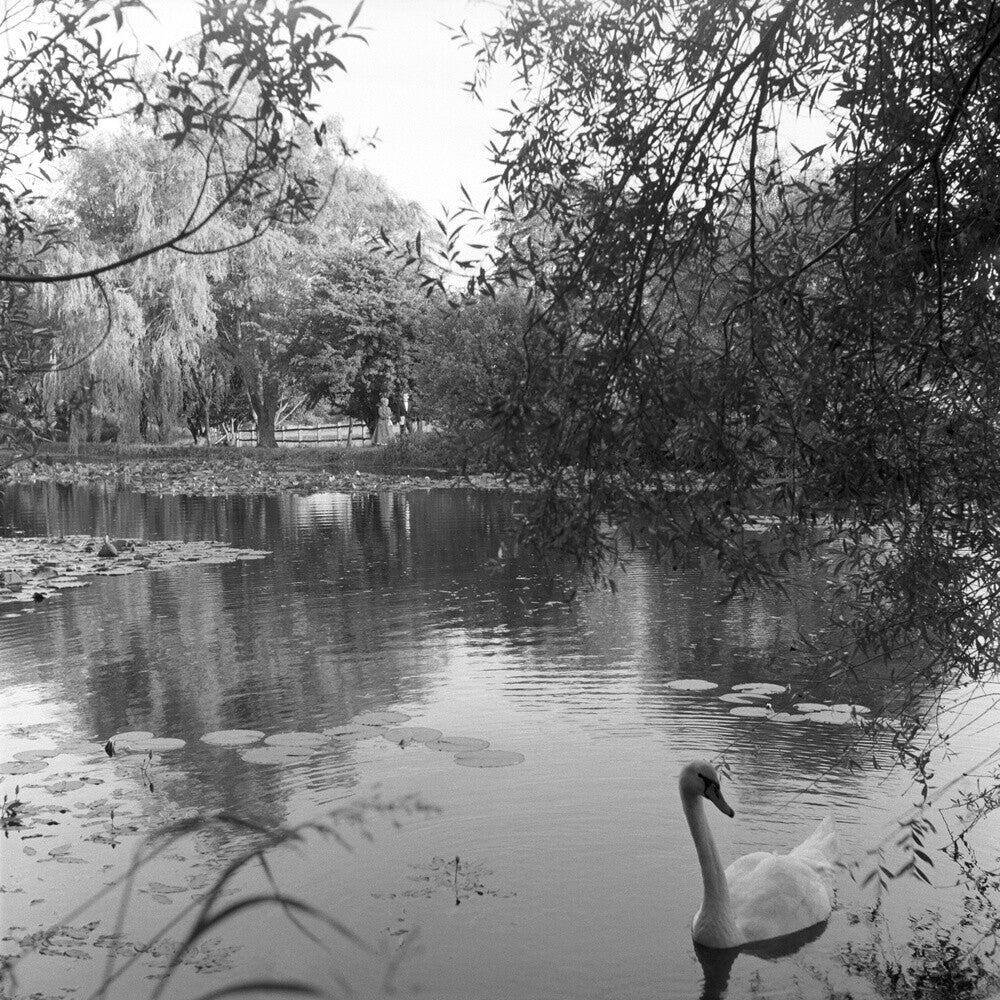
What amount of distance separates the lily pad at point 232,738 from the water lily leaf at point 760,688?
11.2 ft

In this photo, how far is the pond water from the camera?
457 cm

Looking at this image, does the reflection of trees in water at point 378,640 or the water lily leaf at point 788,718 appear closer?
the water lily leaf at point 788,718

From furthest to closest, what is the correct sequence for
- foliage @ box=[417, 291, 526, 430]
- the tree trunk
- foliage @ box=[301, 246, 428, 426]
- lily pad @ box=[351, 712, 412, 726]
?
the tree trunk
foliage @ box=[301, 246, 428, 426]
foliage @ box=[417, 291, 526, 430]
lily pad @ box=[351, 712, 412, 726]

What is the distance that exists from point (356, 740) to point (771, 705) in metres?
2.77

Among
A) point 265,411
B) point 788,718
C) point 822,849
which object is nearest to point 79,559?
point 788,718

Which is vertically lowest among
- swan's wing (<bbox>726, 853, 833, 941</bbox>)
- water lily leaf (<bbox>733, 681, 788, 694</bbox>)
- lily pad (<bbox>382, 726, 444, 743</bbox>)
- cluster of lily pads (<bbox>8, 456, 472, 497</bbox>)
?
swan's wing (<bbox>726, 853, 833, 941</bbox>)

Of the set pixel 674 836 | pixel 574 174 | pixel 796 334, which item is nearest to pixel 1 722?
pixel 674 836

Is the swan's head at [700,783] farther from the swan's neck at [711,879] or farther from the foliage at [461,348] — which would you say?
the foliage at [461,348]

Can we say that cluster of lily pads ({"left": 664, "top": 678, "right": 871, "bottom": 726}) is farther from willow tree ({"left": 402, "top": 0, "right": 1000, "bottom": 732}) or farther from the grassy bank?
the grassy bank

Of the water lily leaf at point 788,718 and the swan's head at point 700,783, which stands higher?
the swan's head at point 700,783

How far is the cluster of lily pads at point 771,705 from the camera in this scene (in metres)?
7.50

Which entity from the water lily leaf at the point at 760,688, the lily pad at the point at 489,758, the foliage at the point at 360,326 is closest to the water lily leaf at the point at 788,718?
the water lily leaf at the point at 760,688

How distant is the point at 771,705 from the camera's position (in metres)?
7.89

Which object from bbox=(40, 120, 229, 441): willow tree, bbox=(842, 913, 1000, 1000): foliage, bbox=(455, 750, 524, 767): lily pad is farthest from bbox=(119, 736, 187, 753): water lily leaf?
bbox=(40, 120, 229, 441): willow tree
